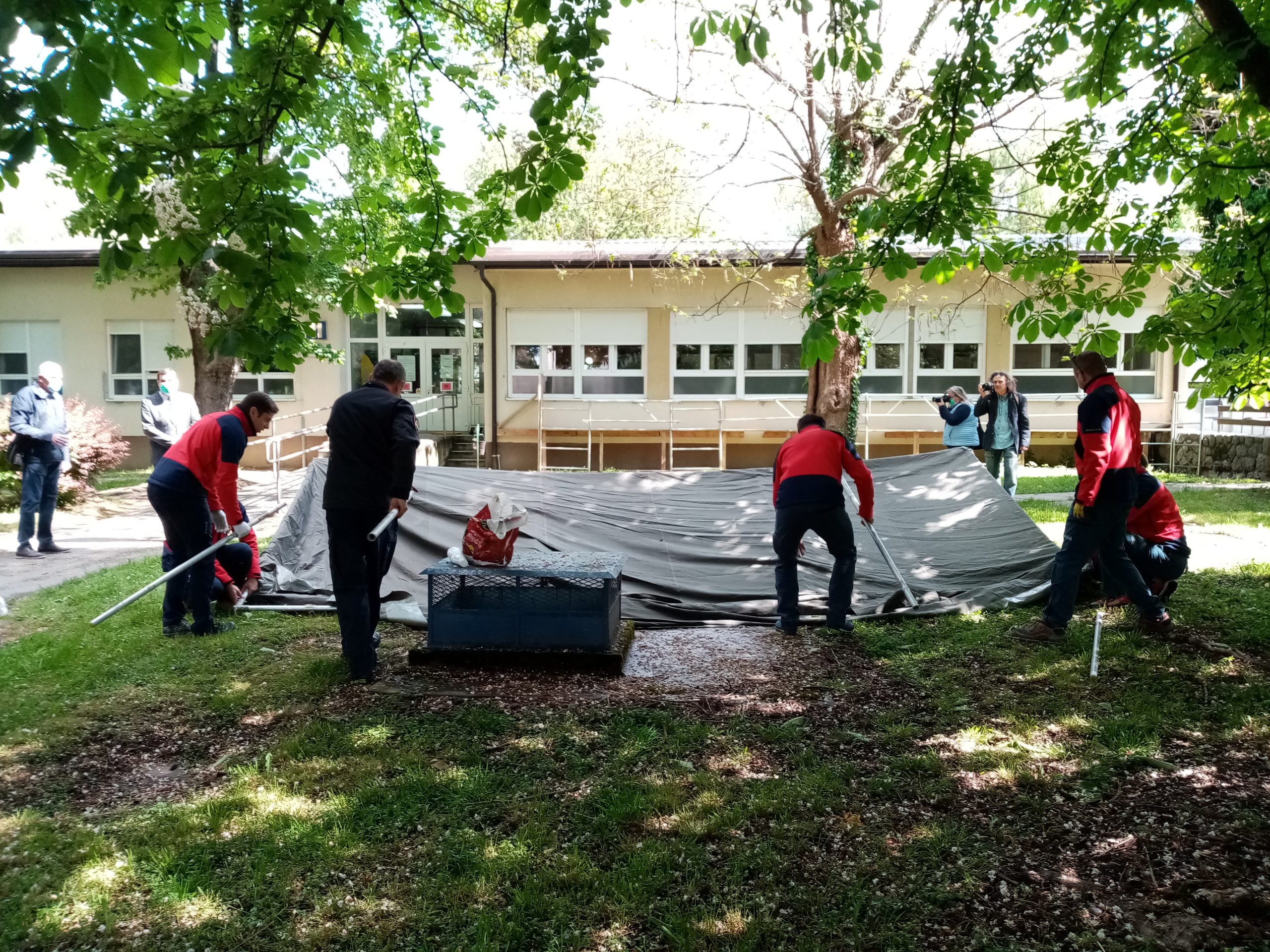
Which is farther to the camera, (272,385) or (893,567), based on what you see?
(272,385)

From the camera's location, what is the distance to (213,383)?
48.7 ft

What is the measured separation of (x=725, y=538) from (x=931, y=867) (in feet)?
16.5

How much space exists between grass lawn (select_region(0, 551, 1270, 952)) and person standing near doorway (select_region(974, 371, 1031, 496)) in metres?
4.48

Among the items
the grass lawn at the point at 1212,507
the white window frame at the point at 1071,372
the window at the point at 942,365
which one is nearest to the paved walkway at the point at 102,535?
the grass lawn at the point at 1212,507

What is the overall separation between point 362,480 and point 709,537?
12.5 ft

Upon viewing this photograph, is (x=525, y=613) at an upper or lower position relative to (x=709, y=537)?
lower

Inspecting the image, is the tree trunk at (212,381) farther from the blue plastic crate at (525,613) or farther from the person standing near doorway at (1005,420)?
the person standing near doorway at (1005,420)

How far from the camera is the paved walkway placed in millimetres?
8766

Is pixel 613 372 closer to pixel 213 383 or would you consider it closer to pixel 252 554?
pixel 213 383

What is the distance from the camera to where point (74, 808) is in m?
3.92

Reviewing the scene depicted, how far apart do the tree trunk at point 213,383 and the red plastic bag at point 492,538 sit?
1044 cm

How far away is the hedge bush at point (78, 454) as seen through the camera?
43.1 feet

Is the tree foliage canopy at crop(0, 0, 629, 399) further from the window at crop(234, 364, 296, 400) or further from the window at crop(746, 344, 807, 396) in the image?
the window at crop(234, 364, 296, 400)

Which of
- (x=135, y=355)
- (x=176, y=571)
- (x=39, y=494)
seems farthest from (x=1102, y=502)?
(x=135, y=355)
